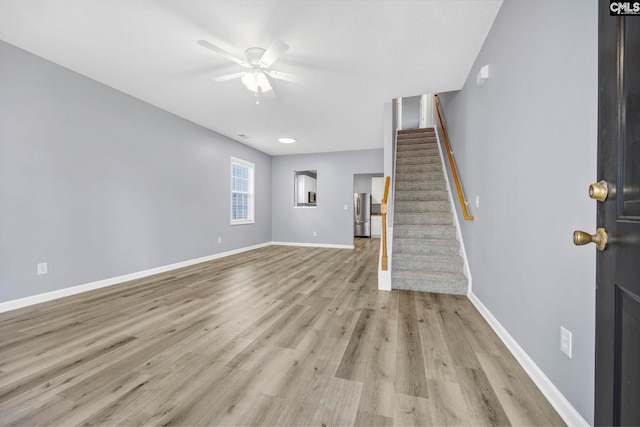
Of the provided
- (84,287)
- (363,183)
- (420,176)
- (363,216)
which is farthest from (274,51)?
(363,183)

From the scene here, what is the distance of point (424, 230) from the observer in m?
3.77

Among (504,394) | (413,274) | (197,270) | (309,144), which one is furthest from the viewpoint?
(309,144)

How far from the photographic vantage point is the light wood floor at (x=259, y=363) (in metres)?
1.27

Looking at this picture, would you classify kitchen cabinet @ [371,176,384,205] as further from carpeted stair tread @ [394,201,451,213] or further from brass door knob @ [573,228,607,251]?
brass door knob @ [573,228,607,251]

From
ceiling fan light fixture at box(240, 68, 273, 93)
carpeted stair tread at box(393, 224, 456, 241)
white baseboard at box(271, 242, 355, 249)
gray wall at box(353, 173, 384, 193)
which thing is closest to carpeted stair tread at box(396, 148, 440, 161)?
carpeted stair tread at box(393, 224, 456, 241)

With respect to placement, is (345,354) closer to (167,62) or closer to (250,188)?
(167,62)

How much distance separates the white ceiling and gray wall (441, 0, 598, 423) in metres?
0.57

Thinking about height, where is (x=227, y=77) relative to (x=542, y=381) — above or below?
above

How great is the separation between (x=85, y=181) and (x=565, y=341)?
15.3 feet

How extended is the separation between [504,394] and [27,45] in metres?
4.93

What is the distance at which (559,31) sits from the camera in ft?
4.28

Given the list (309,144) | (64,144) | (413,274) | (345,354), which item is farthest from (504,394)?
(309,144)

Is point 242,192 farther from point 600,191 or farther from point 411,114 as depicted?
point 600,191

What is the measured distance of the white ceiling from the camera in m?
2.08
